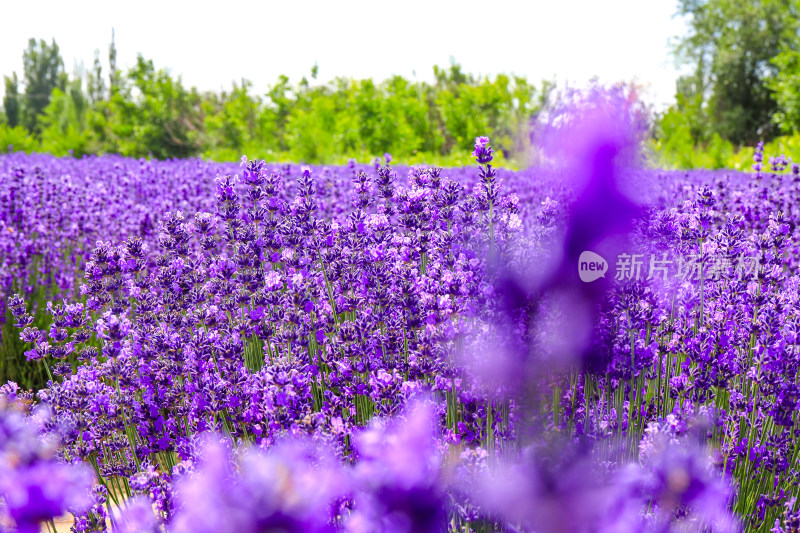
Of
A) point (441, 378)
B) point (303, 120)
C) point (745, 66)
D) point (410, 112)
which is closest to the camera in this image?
point (441, 378)

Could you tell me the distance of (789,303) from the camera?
7.60ft

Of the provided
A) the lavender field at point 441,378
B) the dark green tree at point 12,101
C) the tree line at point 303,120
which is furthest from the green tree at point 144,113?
the dark green tree at point 12,101

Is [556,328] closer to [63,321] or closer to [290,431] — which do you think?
[290,431]

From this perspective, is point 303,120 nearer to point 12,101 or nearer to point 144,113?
point 144,113

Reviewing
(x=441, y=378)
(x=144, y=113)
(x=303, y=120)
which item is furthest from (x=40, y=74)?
(x=441, y=378)

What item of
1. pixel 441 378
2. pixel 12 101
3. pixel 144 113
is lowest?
pixel 441 378

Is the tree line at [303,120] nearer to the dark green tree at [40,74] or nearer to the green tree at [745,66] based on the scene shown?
the green tree at [745,66]

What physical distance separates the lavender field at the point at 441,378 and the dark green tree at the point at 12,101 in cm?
5572

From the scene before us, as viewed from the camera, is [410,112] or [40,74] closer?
[410,112]

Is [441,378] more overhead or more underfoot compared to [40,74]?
more underfoot

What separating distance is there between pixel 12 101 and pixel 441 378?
201 ft

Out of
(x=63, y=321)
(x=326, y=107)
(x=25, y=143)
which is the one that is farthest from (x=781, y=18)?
(x=63, y=321)

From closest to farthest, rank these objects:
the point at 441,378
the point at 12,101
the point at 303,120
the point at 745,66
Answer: the point at 441,378 → the point at 303,120 → the point at 745,66 → the point at 12,101

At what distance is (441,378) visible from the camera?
184 centimetres
